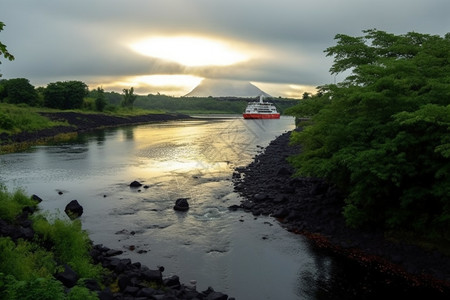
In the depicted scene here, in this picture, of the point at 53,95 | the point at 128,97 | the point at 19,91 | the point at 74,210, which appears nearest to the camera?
the point at 74,210

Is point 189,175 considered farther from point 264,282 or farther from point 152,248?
point 264,282

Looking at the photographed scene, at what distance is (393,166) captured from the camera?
14.8 meters

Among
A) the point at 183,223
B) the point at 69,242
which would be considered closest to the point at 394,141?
the point at 183,223

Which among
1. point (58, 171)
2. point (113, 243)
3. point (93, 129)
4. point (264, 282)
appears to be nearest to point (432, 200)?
point (264, 282)

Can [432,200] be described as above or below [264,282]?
above

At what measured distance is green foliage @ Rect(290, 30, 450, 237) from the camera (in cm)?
1472

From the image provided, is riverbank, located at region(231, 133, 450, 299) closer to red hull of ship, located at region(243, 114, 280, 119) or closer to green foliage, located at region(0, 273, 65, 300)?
green foliage, located at region(0, 273, 65, 300)

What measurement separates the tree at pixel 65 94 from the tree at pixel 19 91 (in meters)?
3.90

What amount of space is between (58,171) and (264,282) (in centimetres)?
2728

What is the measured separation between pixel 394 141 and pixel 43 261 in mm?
14158

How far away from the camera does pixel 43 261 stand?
39.5 ft

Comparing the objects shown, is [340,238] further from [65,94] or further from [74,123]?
[65,94]

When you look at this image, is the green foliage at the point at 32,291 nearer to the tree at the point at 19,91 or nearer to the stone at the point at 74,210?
the stone at the point at 74,210

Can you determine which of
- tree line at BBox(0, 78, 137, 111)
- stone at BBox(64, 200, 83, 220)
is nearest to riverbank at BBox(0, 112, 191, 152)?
tree line at BBox(0, 78, 137, 111)
